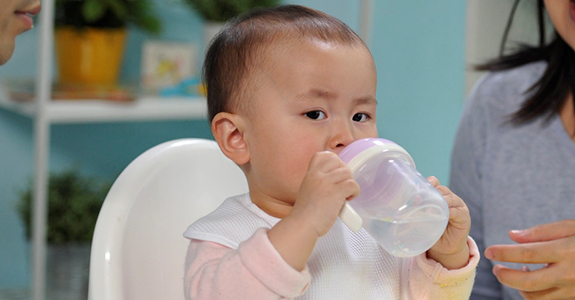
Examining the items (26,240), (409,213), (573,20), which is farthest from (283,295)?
(26,240)

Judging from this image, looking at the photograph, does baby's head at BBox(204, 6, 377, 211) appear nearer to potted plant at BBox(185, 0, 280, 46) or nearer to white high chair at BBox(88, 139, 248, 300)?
white high chair at BBox(88, 139, 248, 300)

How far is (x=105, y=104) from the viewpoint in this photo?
1.99m

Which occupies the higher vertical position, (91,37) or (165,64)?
(91,37)

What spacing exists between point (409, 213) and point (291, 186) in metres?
0.16

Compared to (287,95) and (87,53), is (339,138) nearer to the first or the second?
(287,95)

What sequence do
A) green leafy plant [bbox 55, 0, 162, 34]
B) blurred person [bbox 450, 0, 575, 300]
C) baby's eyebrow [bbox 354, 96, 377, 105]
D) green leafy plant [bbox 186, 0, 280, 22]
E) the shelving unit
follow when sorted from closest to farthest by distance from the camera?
baby's eyebrow [bbox 354, 96, 377, 105]
blurred person [bbox 450, 0, 575, 300]
the shelving unit
green leafy plant [bbox 55, 0, 162, 34]
green leafy plant [bbox 186, 0, 280, 22]

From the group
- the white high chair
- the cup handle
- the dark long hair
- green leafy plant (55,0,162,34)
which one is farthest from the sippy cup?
green leafy plant (55,0,162,34)

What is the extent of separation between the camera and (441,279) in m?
0.88

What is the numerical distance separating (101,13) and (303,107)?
4.73 feet

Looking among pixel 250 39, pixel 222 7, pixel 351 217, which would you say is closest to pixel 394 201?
pixel 351 217

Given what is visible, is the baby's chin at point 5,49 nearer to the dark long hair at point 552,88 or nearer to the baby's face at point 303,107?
the baby's face at point 303,107

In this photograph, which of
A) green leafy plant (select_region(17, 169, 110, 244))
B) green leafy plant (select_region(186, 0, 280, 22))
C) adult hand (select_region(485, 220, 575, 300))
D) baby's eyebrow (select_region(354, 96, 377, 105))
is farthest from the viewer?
green leafy plant (select_region(186, 0, 280, 22))

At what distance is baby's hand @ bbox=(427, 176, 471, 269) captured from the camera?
839 mm

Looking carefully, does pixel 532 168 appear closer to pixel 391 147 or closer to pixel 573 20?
pixel 573 20
